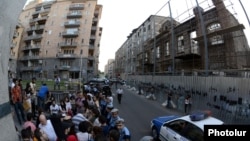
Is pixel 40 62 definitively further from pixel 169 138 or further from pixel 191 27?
pixel 169 138

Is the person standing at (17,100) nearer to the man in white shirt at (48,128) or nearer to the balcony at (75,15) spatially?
the man in white shirt at (48,128)

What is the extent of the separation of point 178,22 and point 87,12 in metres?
37.9

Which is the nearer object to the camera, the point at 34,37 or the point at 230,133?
the point at 230,133

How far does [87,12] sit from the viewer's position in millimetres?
59344

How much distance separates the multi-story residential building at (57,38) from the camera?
133ft

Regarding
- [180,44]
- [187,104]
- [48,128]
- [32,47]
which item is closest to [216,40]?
[187,104]

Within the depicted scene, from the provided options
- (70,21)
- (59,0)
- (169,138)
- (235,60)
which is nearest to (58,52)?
(70,21)

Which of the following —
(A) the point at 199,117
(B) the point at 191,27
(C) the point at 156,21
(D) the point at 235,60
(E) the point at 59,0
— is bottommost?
(A) the point at 199,117

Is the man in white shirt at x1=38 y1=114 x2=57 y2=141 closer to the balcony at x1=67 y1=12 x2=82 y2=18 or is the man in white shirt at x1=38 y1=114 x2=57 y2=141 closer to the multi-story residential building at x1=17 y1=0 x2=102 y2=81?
the multi-story residential building at x1=17 y1=0 x2=102 y2=81

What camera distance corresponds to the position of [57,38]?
54.6 meters

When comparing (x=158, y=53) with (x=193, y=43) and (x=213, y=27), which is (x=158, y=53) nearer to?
(x=193, y=43)

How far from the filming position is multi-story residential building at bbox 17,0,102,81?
40.6 metres

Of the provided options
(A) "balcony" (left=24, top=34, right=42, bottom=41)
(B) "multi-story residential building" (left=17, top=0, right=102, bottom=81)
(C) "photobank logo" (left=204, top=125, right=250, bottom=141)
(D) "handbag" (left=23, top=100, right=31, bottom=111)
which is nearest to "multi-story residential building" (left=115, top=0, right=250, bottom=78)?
(C) "photobank logo" (left=204, top=125, right=250, bottom=141)

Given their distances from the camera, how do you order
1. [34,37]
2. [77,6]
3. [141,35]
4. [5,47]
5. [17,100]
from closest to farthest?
[5,47] < [17,100] < [34,37] < [141,35] < [77,6]
